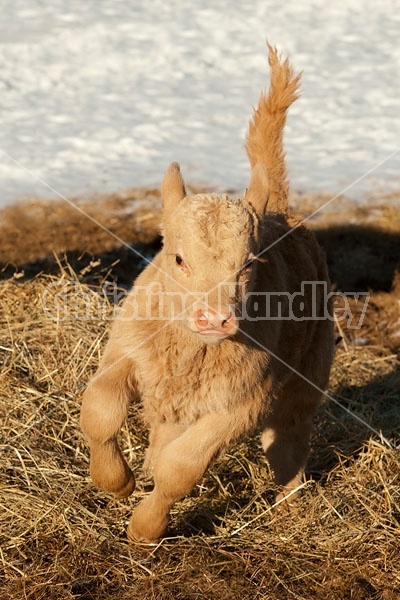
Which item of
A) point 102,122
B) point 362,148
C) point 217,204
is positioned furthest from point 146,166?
point 217,204

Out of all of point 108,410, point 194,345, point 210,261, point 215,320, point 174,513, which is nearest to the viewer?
point 215,320

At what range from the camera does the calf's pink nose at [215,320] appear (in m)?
3.94

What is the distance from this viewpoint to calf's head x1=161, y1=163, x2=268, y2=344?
13.2 feet

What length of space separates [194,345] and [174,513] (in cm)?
127

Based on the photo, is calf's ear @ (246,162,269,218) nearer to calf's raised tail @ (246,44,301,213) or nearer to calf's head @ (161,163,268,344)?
calf's head @ (161,163,268,344)

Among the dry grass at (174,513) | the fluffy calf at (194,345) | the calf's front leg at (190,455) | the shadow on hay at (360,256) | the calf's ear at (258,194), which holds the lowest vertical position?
the shadow on hay at (360,256)

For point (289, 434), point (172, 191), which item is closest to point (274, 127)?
point (172, 191)

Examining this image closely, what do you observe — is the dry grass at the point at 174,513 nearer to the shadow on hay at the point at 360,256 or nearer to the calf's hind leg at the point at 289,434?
the calf's hind leg at the point at 289,434

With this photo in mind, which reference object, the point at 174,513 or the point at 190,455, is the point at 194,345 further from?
the point at 174,513

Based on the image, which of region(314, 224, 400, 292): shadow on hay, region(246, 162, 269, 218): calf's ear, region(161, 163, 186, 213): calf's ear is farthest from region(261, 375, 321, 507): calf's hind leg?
region(314, 224, 400, 292): shadow on hay

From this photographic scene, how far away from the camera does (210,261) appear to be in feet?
13.6

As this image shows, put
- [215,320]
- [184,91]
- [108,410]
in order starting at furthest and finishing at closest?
1. [184,91]
2. [108,410]
3. [215,320]

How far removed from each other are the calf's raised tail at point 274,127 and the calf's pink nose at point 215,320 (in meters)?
1.87

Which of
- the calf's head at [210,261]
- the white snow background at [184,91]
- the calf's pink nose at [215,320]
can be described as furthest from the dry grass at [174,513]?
the white snow background at [184,91]
